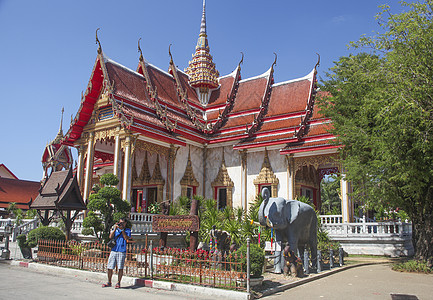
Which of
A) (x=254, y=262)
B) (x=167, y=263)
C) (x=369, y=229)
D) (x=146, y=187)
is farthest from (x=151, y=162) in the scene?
(x=254, y=262)

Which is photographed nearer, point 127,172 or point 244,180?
point 127,172

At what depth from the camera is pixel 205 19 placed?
1243 inches

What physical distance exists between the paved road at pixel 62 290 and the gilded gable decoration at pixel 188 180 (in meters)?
11.6

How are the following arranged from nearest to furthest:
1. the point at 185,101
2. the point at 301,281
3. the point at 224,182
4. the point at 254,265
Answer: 1. the point at 254,265
2. the point at 301,281
3. the point at 224,182
4. the point at 185,101

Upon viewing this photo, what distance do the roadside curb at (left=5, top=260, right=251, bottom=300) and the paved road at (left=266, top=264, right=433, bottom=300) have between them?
83 cm

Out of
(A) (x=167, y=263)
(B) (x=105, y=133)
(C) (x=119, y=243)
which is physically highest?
(B) (x=105, y=133)

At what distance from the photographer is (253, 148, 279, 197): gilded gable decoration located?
66.2 feet

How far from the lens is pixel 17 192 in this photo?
36844mm

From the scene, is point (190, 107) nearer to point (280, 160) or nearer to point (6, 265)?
point (280, 160)

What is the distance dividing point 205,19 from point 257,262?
2731 centimetres

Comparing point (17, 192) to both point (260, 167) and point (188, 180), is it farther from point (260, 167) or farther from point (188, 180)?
point (260, 167)

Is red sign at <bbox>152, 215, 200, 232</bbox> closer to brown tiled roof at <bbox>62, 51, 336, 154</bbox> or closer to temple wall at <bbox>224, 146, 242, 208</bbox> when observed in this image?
brown tiled roof at <bbox>62, 51, 336, 154</bbox>

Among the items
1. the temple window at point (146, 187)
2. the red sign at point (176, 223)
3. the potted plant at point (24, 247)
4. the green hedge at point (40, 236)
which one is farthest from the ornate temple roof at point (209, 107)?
the red sign at point (176, 223)

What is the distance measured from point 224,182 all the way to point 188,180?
2138mm
